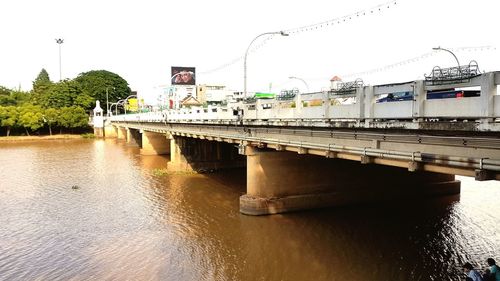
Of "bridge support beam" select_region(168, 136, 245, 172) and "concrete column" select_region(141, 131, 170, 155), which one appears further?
"concrete column" select_region(141, 131, 170, 155)

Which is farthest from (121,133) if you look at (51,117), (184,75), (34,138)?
(184,75)

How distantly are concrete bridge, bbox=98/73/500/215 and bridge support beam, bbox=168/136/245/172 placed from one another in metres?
2.32

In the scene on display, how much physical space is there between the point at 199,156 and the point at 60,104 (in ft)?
240

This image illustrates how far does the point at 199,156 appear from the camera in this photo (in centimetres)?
3984

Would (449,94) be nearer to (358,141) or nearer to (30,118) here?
(358,141)

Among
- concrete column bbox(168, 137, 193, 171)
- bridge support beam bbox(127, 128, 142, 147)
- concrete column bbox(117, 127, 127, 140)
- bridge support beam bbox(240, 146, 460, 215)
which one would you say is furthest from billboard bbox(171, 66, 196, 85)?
bridge support beam bbox(240, 146, 460, 215)

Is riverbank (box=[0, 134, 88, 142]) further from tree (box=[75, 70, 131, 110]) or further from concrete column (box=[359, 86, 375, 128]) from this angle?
concrete column (box=[359, 86, 375, 128])

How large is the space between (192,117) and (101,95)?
97769mm

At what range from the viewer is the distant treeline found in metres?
83.0

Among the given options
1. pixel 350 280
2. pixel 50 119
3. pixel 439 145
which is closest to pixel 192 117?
pixel 350 280

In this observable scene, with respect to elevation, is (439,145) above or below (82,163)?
above

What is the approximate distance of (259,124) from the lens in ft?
69.3

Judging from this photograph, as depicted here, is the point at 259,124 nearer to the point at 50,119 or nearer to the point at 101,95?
the point at 50,119

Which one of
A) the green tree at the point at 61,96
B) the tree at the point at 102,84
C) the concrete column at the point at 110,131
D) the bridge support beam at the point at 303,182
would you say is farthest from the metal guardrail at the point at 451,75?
the tree at the point at 102,84
